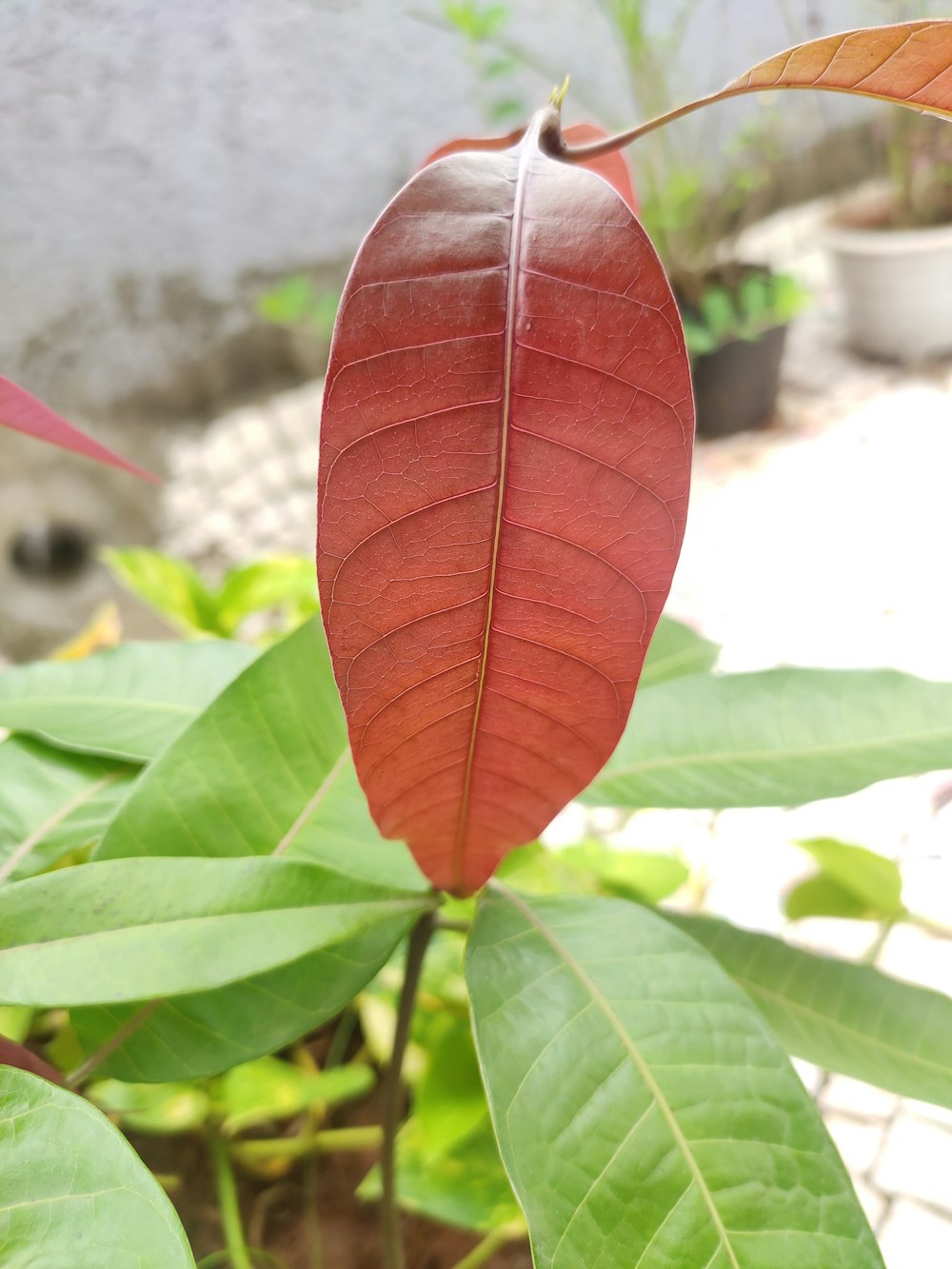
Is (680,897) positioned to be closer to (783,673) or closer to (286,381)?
(783,673)

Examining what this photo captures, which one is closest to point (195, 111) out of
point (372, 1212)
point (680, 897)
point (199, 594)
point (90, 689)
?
point (199, 594)

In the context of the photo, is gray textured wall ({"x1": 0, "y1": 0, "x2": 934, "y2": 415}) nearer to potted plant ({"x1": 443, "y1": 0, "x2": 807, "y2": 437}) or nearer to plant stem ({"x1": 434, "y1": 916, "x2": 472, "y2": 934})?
potted plant ({"x1": 443, "y1": 0, "x2": 807, "y2": 437})

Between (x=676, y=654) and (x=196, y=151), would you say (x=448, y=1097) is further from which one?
(x=196, y=151)

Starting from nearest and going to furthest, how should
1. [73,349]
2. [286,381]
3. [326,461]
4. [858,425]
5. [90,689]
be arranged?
[326,461] < [90,689] < [73,349] < [286,381] < [858,425]

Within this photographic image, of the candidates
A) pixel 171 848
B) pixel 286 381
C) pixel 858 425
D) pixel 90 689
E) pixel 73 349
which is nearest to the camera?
pixel 171 848

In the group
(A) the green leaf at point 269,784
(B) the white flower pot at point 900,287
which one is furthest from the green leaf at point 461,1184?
(B) the white flower pot at point 900,287

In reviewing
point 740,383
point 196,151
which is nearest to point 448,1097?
point 196,151

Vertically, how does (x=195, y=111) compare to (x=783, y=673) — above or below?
above
